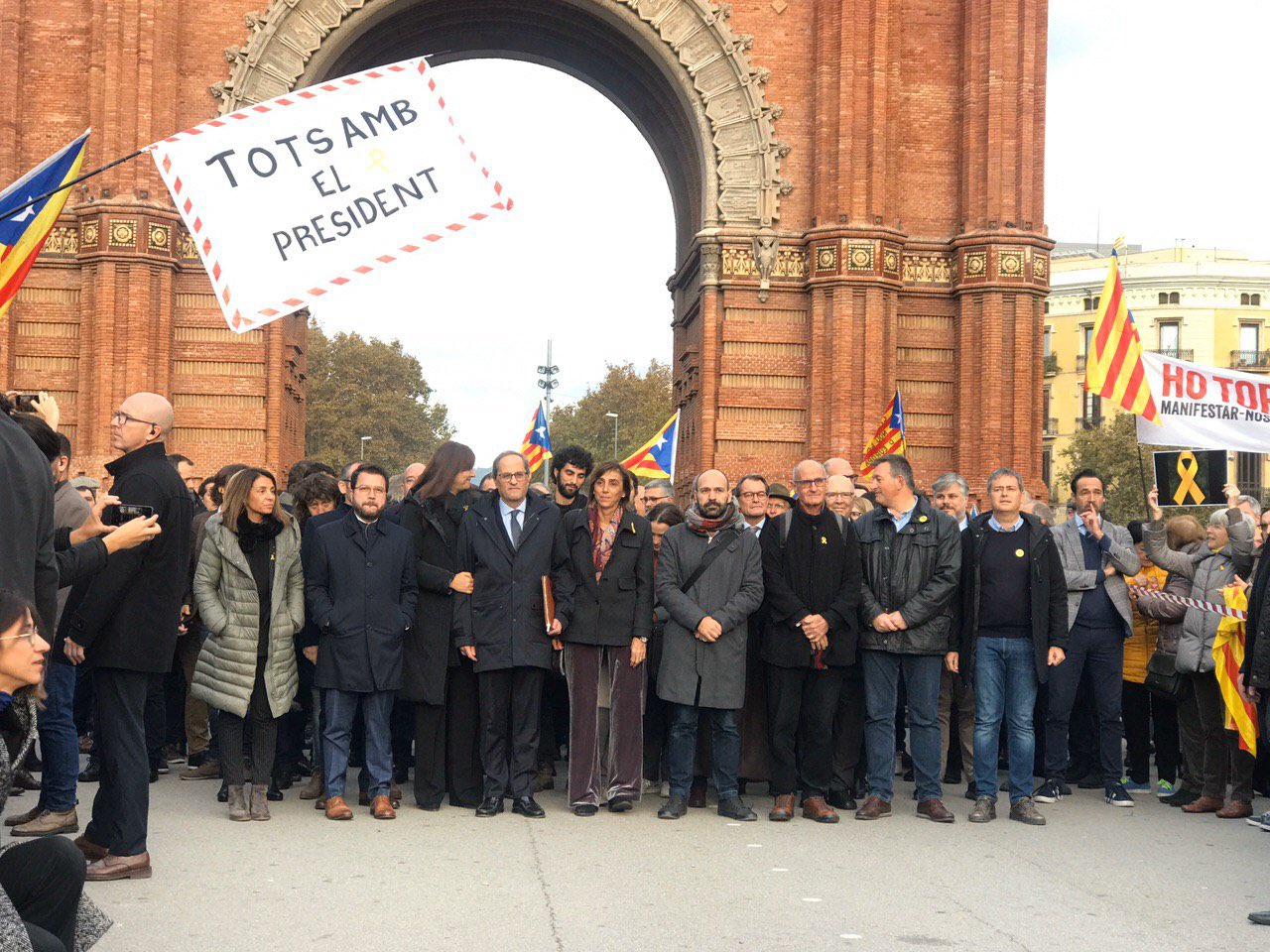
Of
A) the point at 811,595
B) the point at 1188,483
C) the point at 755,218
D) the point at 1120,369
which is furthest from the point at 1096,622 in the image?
the point at 755,218

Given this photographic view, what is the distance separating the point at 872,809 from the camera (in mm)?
10117

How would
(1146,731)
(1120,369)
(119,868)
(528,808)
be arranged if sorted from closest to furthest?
1. (119,868)
2. (528,808)
3. (1146,731)
4. (1120,369)

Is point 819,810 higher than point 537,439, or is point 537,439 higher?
point 537,439

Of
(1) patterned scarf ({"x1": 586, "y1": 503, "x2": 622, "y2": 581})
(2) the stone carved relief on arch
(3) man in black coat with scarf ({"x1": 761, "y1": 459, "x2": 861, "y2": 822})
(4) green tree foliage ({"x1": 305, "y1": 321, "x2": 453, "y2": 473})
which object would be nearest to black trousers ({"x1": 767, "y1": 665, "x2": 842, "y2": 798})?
(3) man in black coat with scarf ({"x1": 761, "y1": 459, "x2": 861, "y2": 822})

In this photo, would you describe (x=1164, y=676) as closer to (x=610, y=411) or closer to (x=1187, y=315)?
(x=1187, y=315)

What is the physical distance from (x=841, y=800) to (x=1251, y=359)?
62.6 m

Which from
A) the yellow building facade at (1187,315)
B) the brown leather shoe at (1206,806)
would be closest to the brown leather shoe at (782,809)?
the brown leather shoe at (1206,806)

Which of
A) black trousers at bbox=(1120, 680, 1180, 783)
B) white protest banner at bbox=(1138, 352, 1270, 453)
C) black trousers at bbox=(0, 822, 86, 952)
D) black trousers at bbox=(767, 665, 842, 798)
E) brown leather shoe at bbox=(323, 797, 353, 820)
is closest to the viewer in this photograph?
black trousers at bbox=(0, 822, 86, 952)

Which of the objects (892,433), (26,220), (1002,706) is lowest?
(1002,706)

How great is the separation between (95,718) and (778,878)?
3.77 meters

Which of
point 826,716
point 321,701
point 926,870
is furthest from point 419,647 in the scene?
point 926,870

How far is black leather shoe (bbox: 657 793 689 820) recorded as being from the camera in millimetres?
9992

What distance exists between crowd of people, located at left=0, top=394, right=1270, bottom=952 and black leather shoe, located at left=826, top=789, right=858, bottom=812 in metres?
0.02

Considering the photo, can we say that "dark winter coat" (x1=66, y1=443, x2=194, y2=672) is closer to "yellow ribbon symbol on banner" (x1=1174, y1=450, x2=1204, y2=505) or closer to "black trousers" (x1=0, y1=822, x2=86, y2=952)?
"black trousers" (x1=0, y1=822, x2=86, y2=952)
